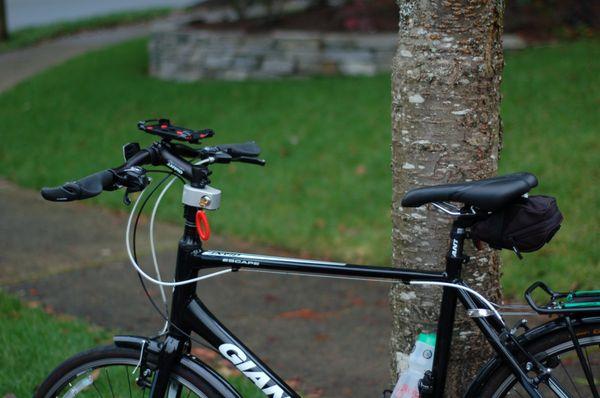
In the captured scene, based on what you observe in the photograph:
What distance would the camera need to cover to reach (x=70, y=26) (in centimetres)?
1662

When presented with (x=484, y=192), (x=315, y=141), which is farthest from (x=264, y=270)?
(x=315, y=141)

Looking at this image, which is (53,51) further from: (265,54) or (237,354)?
(237,354)

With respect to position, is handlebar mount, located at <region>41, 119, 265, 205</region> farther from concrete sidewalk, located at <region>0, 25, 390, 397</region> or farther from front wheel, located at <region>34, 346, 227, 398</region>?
concrete sidewalk, located at <region>0, 25, 390, 397</region>

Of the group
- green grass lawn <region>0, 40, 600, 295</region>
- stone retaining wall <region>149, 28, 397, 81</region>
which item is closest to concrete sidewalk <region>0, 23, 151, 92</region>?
green grass lawn <region>0, 40, 600, 295</region>

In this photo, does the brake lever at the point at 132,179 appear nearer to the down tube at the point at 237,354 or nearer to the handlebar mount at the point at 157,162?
the handlebar mount at the point at 157,162

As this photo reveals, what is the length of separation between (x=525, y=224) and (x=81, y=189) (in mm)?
1253

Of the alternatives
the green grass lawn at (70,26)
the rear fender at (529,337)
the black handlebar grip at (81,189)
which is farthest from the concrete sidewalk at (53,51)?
the rear fender at (529,337)

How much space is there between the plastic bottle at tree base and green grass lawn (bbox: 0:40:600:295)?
260cm

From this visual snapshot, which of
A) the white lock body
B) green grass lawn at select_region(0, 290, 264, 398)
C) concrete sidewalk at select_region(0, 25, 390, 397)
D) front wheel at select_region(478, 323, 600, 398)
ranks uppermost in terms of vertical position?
the white lock body

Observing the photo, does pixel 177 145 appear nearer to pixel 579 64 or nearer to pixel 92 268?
pixel 92 268

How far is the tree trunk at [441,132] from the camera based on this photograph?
3.09m

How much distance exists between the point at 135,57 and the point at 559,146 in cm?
739

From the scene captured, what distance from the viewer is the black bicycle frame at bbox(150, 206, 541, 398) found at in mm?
2598

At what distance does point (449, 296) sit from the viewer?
262 centimetres
